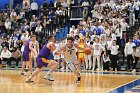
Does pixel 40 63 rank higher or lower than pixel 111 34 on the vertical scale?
lower

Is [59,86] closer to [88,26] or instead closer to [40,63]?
[40,63]

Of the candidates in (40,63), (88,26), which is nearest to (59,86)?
(40,63)

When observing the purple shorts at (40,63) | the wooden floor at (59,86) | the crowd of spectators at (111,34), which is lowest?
the wooden floor at (59,86)

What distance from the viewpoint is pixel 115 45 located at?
64.4 ft

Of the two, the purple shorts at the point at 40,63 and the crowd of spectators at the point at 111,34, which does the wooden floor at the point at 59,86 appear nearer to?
the purple shorts at the point at 40,63

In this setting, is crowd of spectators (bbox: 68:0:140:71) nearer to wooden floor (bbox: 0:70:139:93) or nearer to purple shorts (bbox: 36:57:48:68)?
wooden floor (bbox: 0:70:139:93)

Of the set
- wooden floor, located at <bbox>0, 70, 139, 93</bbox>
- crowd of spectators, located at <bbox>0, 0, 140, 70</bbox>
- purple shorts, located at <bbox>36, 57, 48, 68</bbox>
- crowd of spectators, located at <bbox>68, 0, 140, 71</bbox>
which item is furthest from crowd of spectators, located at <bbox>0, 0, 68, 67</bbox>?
purple shorts, located at <bbox>36, 57, 48, 68</bbox>

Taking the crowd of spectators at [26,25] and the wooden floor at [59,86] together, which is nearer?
the wooden floor at [59,86]

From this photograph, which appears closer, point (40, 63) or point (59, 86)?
point (59, 86)

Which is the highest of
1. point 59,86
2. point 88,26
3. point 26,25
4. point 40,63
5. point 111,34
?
point 26,25

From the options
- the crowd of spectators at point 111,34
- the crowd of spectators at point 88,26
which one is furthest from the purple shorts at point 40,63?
the crowd of spectators at point 111,34

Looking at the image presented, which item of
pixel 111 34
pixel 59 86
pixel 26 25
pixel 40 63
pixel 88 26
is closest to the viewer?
pixel 59 86

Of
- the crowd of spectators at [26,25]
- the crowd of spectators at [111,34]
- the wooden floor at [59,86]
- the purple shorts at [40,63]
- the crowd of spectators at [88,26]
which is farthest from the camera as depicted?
the crowd of spectators at [26,25]

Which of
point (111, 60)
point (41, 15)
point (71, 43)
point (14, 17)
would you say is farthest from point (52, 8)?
point (71, 43)
